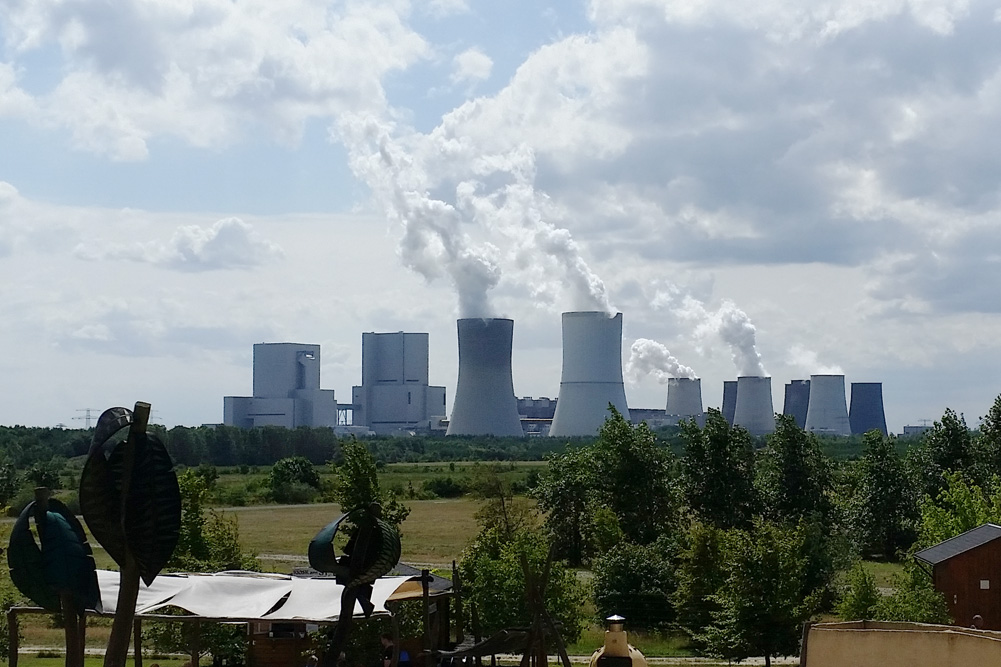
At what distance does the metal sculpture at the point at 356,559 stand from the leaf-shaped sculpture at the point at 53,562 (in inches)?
53.1

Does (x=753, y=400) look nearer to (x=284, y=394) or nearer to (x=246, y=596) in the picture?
(x=284, y=394)

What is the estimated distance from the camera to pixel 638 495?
93.5 ft

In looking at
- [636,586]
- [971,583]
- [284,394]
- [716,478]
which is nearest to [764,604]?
[971,583]

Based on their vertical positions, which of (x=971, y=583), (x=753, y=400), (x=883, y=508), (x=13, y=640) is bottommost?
(x=883, y=508)

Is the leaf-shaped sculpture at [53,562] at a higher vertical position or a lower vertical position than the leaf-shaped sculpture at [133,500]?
lower

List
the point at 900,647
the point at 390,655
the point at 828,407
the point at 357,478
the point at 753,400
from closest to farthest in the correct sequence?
the point at 900,647 < the point at 390,655 < the point at 357,478 < the point at 753,400 < the point at 828,407

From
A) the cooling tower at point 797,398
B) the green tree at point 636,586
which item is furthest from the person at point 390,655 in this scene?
the cooling tower at point 797,398

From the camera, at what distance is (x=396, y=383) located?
121 m

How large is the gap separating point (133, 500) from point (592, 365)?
72407mm

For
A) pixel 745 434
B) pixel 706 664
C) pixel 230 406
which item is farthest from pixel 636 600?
pixel 230 406

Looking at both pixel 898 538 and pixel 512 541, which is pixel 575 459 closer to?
pixel 898 538

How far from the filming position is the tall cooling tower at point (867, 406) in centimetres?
10788

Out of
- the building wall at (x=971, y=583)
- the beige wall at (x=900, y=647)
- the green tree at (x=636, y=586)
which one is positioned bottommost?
the green tree at (x=636, y=586)

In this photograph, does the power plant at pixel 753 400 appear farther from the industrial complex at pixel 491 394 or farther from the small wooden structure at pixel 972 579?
the small wooden structure at pixel 972 579
